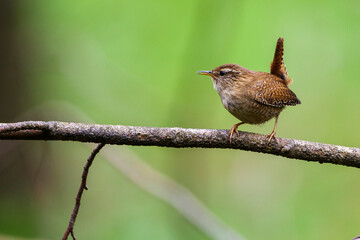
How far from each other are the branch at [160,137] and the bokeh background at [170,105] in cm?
151

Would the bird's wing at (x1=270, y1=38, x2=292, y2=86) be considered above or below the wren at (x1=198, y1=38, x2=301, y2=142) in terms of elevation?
above

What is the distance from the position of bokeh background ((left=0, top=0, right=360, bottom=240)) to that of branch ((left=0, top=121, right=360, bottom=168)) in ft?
4.96

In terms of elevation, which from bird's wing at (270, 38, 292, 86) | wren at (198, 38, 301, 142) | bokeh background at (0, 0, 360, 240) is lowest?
bokeh background at (0, 0, 360, 240)

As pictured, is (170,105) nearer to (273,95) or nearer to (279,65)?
(279,65)

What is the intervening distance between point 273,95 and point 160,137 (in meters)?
1.48

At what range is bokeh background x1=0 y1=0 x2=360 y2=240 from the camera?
440 cm

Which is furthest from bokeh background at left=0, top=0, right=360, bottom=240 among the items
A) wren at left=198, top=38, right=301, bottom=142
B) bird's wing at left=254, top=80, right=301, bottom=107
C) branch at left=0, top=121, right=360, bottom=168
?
branch at left=0, top=121, right=360, bottom=168

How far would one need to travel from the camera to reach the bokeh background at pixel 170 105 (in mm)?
4402

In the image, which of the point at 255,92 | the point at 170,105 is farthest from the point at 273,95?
the point at 170,105

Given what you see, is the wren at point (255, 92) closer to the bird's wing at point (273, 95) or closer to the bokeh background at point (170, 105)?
the bird's wing at point (273, 95)

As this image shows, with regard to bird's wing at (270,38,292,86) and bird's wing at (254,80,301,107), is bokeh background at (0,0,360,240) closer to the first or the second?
bird's wing at (270,38,292,86)

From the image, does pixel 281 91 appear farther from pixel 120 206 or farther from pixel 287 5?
pixel 287 5

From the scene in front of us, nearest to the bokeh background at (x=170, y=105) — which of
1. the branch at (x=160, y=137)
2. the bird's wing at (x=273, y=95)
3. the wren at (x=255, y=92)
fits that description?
the wren at (x=255, y=92)

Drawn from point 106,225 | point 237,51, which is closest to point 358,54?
point 237,51
